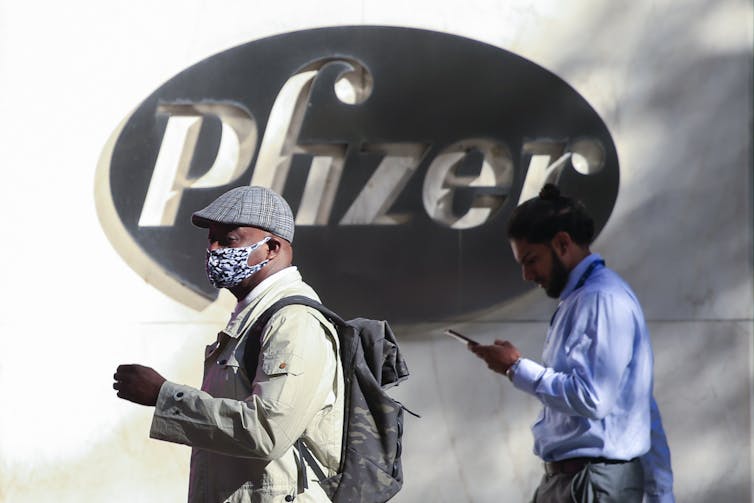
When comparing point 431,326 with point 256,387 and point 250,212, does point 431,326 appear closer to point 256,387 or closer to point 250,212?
point 250,212

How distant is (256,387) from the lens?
10.4 feet

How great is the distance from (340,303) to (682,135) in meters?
1.95

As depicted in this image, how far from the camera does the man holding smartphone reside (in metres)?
4.15

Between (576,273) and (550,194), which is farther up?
(550,194)

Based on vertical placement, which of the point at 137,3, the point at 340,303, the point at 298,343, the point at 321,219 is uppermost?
the point at 137,3

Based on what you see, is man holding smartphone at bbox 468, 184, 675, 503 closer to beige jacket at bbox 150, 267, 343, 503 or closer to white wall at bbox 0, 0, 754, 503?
beige jacket at bbox 150, 267, 343, 503

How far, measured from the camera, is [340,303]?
19.3ft

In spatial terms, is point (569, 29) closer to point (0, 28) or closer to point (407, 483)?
point (407, 483)

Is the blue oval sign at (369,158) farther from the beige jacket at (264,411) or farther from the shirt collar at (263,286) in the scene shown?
the beige jacket at (264,411)

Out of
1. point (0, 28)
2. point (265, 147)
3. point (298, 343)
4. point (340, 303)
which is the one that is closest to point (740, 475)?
point (340, 303)

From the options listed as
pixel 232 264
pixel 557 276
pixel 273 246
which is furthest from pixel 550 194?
pixel 232 264

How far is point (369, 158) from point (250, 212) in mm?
2561

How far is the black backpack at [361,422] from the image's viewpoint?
10.8ft

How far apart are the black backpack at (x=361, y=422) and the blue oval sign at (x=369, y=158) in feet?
8.25
